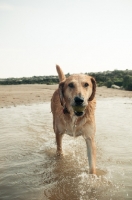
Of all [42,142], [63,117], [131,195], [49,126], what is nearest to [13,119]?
[49,126]

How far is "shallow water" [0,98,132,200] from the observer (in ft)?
10.9

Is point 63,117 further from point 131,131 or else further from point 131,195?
point 131,131

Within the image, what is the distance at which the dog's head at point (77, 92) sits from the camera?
3.68 meters

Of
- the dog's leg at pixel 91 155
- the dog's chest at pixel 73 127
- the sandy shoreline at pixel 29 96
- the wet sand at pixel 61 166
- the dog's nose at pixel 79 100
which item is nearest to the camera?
the wet sand at pixel 61 166

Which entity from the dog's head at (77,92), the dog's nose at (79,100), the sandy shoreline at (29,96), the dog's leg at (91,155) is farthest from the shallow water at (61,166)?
the sandy shoreline at (29,96)

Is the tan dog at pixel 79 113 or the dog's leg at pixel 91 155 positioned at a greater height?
the tan dog at pixel 79 113

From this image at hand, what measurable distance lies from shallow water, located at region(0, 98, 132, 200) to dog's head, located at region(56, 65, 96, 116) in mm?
1033

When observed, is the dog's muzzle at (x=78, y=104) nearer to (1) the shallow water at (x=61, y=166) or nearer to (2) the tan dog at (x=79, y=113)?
(2) the tan dog at (x=79, y=113)

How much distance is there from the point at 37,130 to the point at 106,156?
278 cm

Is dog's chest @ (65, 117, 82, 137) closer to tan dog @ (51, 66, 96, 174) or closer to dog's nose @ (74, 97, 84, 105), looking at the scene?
tan dog @ (51, 66, 96, 174)

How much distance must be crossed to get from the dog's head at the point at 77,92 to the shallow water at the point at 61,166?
1.03 meters

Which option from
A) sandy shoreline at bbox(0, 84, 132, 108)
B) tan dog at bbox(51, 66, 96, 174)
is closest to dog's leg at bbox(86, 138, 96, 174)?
tan dog at bbox(51, 66, 96, 174)

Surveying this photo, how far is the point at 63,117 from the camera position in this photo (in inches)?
175

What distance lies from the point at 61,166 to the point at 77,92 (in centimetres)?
143
